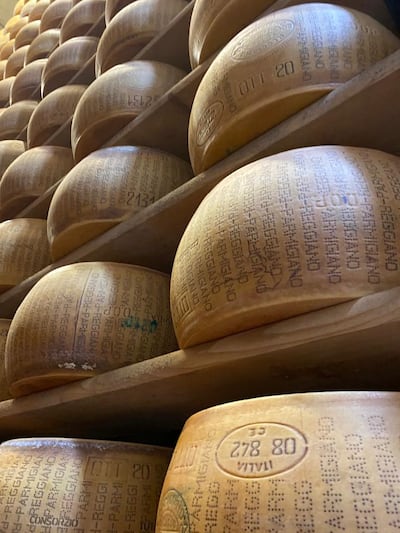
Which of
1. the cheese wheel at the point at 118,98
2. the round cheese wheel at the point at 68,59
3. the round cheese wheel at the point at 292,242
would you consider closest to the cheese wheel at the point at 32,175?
the cheese wheel at the point at 118,98

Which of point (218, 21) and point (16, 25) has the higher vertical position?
point (218, 21)

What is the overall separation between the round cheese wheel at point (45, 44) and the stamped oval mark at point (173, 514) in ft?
7.56

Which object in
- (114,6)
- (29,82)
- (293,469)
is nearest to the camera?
(293,469)

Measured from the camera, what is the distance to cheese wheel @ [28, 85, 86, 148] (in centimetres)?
173

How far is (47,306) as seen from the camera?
2.98 ft

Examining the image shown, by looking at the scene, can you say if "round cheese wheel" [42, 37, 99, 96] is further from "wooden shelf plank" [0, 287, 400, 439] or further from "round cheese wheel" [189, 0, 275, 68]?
"wooden shelf plank" [0, 287, 400, 439]

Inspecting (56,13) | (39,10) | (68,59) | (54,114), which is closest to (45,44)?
(56,13)

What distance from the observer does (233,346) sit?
62cm

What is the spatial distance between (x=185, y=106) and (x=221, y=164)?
1.20 feet

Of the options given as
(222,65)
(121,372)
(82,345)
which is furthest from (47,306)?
(222,65)

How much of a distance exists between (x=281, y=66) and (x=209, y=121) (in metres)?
0.14

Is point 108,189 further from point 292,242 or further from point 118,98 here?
point 292,242

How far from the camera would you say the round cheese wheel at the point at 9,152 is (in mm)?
1992

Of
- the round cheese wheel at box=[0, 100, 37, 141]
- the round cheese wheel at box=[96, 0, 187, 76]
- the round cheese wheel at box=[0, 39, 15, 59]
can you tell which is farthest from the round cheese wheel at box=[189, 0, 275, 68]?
the round cheese wheel at box=[0, 39, 15, 59]
